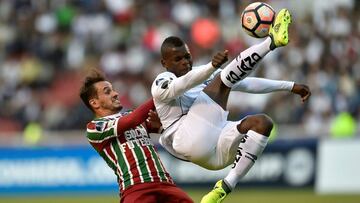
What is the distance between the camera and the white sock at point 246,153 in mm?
8742

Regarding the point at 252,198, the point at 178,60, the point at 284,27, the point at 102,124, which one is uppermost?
the point at 284,27

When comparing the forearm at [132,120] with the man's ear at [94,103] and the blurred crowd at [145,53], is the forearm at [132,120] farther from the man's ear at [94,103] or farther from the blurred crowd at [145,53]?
the blurred crowd at [145,53]

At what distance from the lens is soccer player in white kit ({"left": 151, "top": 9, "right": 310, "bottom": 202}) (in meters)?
8.67

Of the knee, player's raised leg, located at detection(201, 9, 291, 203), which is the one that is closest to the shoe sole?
player's raised leg, located at detection(201, 9, 291, 203)

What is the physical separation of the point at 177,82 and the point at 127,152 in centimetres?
86

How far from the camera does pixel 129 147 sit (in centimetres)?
885

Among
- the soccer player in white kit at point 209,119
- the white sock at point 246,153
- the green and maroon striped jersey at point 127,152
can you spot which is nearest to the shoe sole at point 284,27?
the soccer player in white kit at point 209,119

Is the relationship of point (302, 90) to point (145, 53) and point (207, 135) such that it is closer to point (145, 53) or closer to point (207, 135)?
point (207, 135)

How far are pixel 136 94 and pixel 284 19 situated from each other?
11032 millimetres

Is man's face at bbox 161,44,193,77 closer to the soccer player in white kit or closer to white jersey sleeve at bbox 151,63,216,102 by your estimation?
the soccer player in white kit

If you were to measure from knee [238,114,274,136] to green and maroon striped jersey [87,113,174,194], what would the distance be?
89cm

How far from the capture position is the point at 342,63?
1727 centimetres

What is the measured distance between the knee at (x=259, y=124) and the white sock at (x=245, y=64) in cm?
39

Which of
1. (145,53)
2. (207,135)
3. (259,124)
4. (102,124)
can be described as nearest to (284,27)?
(259,124)
